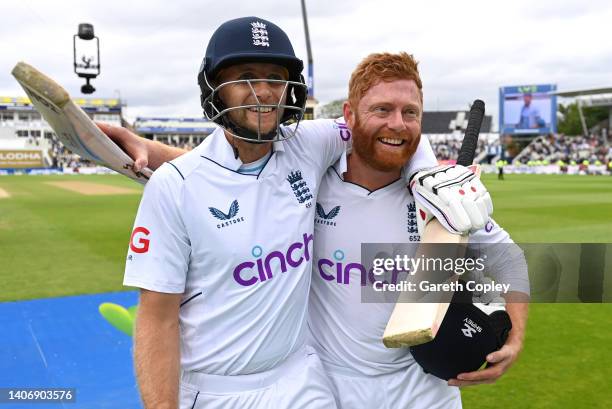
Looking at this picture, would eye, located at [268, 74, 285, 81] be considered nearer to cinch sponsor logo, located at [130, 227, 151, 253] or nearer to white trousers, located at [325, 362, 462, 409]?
cinch sponsor logo, located at [130, 227, 151, 253]

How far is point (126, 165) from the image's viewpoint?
2.26 metres

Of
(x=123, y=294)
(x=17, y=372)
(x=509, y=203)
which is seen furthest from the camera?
(x=509, y=203)

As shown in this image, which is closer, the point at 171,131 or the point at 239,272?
the point at 239,272

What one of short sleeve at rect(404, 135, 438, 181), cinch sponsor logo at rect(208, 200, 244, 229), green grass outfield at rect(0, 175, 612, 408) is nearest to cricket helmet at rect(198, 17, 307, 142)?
cinch sponsor logo at rect(208, 200, 244, 229)

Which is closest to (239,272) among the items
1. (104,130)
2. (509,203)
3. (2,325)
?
(104,130)

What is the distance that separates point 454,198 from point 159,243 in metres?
0.97

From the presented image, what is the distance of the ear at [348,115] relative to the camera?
232 cm

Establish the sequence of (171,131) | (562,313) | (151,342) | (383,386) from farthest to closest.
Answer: (171,131), (562,313), (383,386), (151,342)

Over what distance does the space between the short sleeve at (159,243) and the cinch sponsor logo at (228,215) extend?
0.35 ft

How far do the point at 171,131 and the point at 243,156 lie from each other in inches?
3169

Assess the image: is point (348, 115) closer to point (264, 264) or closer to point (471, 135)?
point (471, 135)

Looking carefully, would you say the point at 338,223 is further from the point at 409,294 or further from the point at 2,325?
the point at 2,325


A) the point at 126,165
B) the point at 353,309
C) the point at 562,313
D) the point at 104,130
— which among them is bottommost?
the point at 562,313

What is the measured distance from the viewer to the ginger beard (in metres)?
2.18
